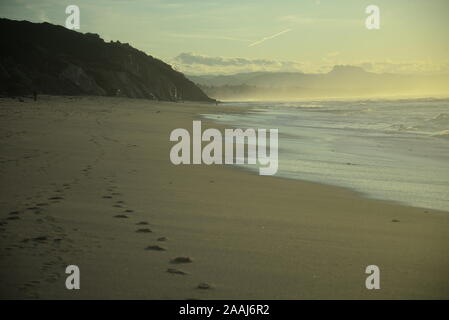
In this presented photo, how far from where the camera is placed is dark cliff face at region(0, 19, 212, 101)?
182 feet

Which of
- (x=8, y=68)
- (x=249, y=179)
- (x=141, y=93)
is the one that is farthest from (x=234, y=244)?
(x=141, y=93)

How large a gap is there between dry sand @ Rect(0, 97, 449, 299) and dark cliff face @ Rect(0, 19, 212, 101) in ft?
123

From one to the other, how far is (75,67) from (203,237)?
2623 inches

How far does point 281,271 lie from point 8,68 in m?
54.7

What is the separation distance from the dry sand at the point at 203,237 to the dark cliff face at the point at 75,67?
37532mm

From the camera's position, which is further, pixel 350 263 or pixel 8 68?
pixel 8 68

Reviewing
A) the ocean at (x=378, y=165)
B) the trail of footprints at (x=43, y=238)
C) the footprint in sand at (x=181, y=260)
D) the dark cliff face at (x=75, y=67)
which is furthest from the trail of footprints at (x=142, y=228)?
the dark cliff face at (x=75, y=67)

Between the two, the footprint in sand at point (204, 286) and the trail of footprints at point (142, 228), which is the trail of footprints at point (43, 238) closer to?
the trail of footprints at point (142, 228)

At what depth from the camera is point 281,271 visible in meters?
3.90

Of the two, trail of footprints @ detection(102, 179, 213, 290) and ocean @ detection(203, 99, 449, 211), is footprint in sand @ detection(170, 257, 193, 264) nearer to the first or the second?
trail of footprints @ detection(102, 179, 213, 290)

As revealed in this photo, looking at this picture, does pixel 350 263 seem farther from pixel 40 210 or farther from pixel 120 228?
pixel 40 210

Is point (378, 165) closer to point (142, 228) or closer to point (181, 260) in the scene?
point (142, 228)

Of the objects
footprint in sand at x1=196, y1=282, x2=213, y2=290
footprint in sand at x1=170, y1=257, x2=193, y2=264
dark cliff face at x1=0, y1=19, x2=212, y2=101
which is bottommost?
footprint in sand at x1=196, y1=282, x2=213, y2=290

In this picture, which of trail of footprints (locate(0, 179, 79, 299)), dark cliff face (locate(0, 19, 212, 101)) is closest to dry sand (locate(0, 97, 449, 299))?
trail of footprints (locate(0, 179, 79, 299))
